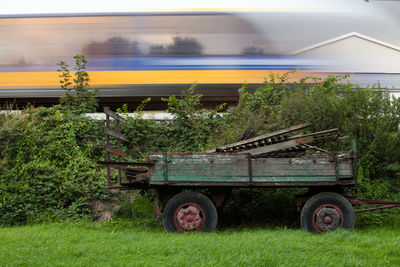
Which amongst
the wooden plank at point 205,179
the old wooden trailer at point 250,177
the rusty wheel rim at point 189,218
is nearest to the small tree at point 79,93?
the old wooden trailer at point 250,177

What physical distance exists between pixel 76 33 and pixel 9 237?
272 inches

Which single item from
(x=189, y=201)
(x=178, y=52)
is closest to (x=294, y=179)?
(x=189, y=201)

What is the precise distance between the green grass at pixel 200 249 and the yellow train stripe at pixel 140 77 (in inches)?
219

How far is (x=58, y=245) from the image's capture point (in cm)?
459

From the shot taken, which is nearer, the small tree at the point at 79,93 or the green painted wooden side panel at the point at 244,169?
the green painted wooden side panel at the point at 244,169

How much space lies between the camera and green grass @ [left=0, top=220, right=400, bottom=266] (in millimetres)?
3768

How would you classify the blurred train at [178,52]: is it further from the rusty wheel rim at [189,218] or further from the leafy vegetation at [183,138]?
the rusty wheel rim at [189,218]

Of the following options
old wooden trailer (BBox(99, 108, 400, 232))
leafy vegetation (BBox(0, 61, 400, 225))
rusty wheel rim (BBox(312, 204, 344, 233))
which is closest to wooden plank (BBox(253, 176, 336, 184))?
old wooden trailer (BBox(99, 108, 400, 232))

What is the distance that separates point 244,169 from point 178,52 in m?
5.76

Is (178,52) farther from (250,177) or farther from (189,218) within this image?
(189,218)

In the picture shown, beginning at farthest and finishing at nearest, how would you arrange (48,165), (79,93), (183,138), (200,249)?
(79,93)
(183,138)
(48,165)
(200,249)

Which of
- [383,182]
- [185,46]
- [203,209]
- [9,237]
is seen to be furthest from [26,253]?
[185,46]

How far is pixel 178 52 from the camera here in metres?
10.5

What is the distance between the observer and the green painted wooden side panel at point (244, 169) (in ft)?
18.1
